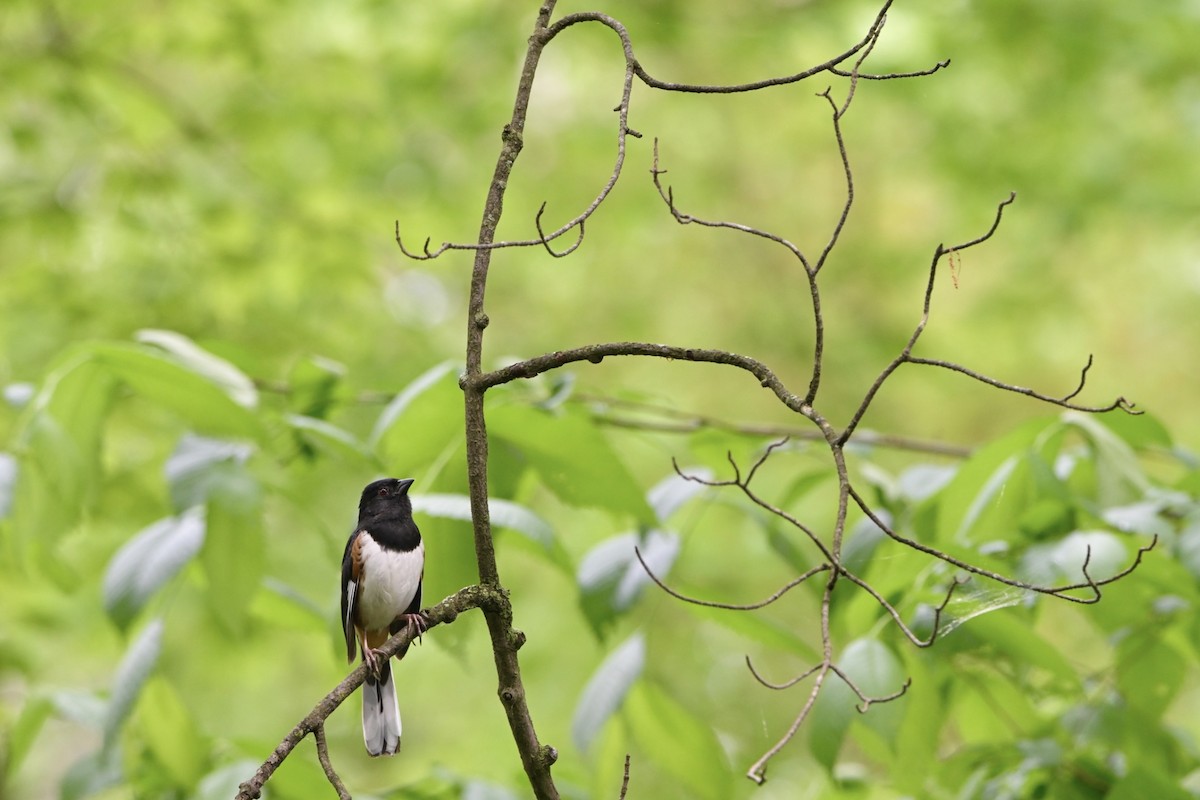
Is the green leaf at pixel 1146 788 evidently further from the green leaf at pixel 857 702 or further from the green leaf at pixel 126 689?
the green leaf at pixel 126 689

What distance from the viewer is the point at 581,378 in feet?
16.1

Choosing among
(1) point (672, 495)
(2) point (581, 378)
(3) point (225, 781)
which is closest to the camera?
(3) point (225, 781)

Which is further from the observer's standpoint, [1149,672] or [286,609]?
[286,609]

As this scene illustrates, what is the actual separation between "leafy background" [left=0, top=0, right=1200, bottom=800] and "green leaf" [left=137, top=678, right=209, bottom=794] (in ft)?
0.03

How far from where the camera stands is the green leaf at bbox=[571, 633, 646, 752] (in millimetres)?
1868

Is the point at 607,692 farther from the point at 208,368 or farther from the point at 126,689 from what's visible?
the point at 208,368

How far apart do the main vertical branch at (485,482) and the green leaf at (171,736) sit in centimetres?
124

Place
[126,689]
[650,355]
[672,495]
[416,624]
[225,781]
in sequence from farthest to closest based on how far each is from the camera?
[672,495] < [225,781] < [126,689] < [416,624] < [650,355]

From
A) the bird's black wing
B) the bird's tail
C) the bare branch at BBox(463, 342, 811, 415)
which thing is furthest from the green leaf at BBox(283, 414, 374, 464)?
the bare branch at BBox(463, 342, 811, 415)

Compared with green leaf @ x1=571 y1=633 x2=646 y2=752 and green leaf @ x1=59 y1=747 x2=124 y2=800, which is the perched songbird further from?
green leaf @ x1=59 y1=747 x2=124 y2=800

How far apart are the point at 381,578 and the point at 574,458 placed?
0.37 m

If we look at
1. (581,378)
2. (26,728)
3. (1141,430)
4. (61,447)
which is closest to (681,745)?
(1141,430)

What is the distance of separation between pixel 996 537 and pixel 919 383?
4.70 m

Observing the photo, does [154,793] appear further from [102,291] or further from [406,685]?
[406,685]
